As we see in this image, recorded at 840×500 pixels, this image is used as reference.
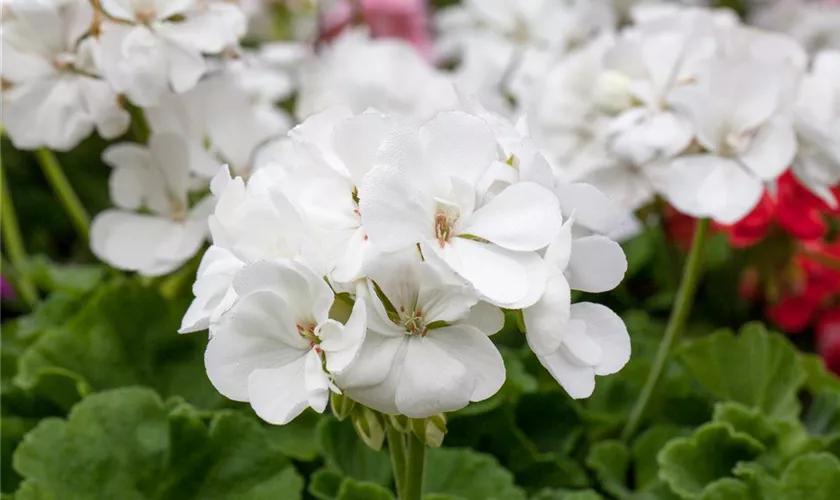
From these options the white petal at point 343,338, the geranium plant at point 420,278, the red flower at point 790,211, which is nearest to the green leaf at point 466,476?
the geranium plant at point 420,278

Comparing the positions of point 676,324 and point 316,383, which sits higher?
point 316,383

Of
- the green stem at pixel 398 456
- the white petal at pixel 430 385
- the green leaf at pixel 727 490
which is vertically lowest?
the green leaf at pixel 727 490

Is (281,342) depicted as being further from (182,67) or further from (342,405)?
(182,67)

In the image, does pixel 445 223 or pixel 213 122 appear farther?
pixel 213 122

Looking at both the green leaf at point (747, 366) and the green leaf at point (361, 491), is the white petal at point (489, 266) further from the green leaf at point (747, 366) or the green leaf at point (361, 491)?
the green leaf at point (747, 366)

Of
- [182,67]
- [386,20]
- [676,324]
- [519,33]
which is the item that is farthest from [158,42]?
[386,20]

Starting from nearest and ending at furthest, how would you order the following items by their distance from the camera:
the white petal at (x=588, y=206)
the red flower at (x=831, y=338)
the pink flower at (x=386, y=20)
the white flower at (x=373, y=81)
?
the white petal at (x=588, y=206)
the red flower at (x=831, y=338)
the white flower at (x=373, y=81)
the pink flower at (x=386, y=20)

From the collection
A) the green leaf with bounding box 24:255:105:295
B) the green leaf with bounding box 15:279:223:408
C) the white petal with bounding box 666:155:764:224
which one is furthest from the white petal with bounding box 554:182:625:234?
the green leaf with bounding box 24:255:105:295
